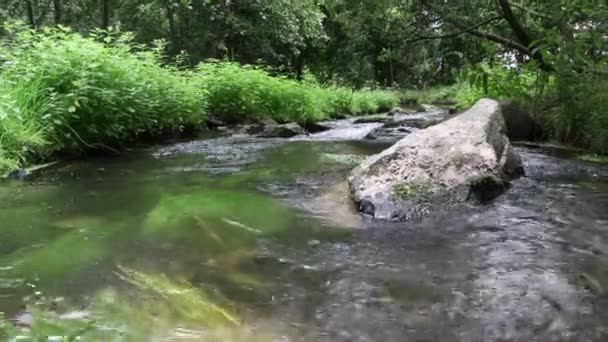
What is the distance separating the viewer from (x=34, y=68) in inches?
257

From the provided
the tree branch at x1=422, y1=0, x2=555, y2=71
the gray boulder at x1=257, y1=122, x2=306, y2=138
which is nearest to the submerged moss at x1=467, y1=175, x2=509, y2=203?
the tree branch at x1=422, y1=0, x2=555, y2=71

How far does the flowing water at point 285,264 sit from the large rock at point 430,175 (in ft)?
0.60

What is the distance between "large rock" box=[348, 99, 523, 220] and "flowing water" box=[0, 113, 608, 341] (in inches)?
7.3

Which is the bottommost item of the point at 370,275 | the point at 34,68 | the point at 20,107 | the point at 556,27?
the point at 370,275

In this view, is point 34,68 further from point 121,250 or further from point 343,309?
point 343,309

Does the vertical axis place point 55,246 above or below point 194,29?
below

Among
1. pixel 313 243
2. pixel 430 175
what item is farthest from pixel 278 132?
pixel 313 243

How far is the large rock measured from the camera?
14.8 feet

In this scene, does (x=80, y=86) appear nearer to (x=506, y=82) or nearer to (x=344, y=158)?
(x=344, y=158)

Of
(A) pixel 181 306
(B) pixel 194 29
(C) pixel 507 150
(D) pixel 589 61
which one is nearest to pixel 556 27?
(D) pixel 589 61

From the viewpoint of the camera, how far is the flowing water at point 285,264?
253 centimetres

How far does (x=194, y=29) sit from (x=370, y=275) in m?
13.1

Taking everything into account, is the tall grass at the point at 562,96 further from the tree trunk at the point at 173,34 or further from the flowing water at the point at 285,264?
the tree trunk at the point at 173,34

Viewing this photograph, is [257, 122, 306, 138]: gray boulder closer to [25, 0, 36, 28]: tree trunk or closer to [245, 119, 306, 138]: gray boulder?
[245, 119, 306, 138]: gray boulder
